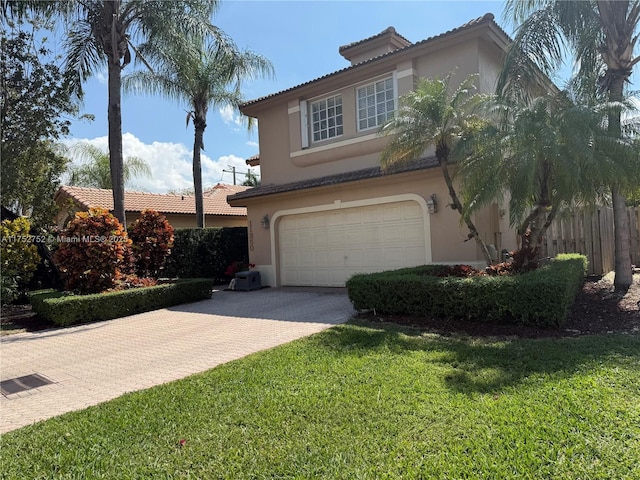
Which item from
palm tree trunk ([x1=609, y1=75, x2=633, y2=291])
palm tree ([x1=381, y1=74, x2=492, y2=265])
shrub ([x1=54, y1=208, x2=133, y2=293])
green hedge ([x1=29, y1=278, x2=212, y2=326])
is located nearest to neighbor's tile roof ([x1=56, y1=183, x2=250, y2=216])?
green hedge ([x1=29, y1=278, x2=212, y2=326])

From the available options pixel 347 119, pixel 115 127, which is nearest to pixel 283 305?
pixel 347 119

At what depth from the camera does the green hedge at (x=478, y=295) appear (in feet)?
22.8

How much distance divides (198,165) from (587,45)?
16109mm

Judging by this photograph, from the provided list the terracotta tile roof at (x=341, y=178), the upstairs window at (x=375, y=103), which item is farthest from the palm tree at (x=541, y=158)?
the upstairs window at (x=375, y=103)

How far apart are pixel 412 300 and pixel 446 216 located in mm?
3927

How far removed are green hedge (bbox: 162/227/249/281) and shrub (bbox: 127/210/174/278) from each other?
3.56 metres

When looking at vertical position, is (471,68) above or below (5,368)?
above

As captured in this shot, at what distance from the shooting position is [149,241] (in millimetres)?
13539

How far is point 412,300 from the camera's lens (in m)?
8.34

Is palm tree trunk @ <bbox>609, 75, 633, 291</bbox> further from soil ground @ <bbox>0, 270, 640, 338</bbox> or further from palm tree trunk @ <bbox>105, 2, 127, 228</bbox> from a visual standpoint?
palm tree trunk @ <bbox>105, 2, 127, 228</bbox>

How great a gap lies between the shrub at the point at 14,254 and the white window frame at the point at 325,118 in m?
9.72

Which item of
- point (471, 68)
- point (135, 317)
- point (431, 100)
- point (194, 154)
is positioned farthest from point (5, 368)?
point (194, 154)

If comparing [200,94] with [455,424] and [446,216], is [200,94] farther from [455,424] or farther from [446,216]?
[455,424]

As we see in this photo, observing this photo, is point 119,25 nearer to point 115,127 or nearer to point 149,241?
point 115,127
